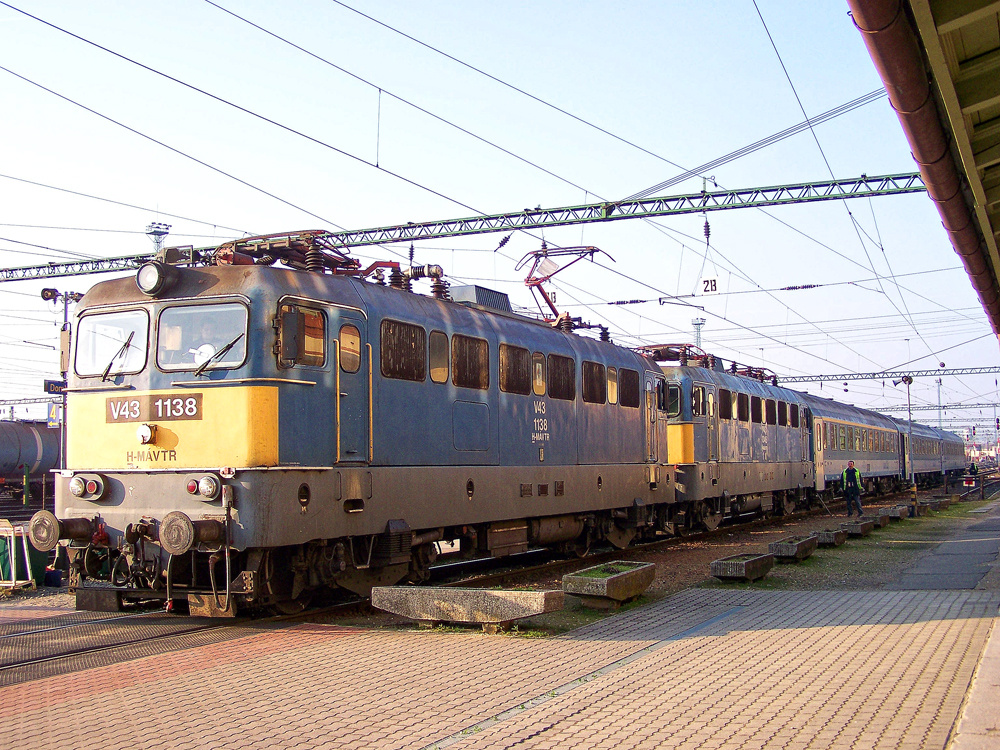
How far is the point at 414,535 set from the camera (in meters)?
11.7

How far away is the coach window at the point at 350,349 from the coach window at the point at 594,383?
635 cm

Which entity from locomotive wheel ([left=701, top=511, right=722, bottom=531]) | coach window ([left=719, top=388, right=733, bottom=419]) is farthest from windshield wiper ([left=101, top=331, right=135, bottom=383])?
coach window ([left=719, top=388, right=733, bottom=419])

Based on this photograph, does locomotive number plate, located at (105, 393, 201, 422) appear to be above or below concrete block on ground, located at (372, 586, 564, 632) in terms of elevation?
above

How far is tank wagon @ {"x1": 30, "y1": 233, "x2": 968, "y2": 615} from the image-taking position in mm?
9484

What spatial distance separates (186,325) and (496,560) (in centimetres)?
820

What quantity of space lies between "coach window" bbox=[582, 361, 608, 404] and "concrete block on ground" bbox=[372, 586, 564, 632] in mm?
7161

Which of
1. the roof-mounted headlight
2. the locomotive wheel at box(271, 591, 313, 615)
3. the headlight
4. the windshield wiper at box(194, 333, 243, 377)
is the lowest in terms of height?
the locomotive wheel at box(271, 591, 313, 615)

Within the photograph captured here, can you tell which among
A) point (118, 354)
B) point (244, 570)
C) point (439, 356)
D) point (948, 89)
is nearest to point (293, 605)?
point (244, 570)

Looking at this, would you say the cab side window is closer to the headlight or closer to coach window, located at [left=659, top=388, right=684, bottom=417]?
the headlight

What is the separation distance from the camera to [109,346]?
34.0 ft

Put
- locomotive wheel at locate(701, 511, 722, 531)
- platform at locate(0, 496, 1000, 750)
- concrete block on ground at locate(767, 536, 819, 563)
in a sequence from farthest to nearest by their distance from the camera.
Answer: locomotive wheel at locate(701, 511, 722, 531) → concrete block on ground at locate(767, 536, 819, 563) → platform at locate(0, 496, 1000, 750)

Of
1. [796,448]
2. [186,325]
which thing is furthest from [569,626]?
[796,448]

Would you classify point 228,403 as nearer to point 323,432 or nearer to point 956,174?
point 323,432

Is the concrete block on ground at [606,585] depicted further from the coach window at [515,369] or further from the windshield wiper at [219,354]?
the windshield wiper at [219,354]
